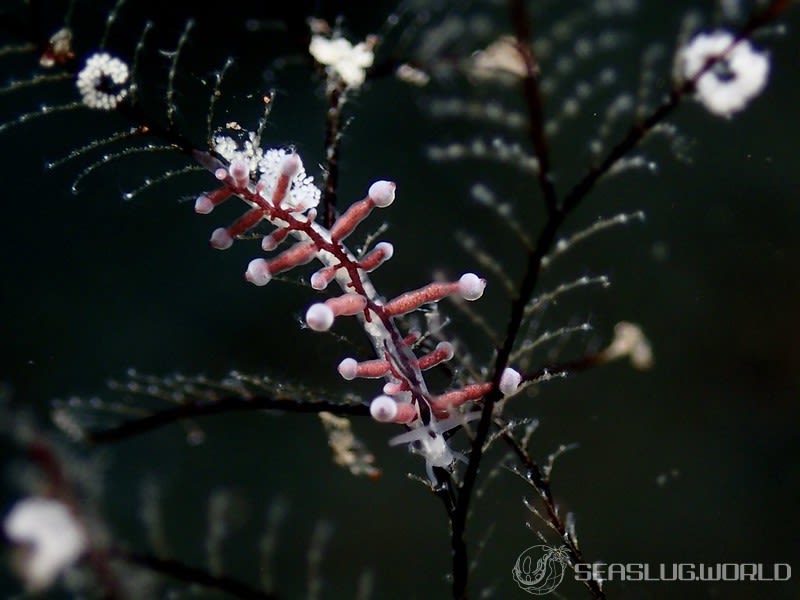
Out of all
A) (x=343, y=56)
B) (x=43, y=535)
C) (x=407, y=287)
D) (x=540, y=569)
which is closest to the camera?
(x=43, y=535)

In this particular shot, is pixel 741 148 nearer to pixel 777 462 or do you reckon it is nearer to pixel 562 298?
pixel 562 298

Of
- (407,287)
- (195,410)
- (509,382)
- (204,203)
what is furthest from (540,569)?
(204,203)

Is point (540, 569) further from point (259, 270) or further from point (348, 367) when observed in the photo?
point (259, 270)

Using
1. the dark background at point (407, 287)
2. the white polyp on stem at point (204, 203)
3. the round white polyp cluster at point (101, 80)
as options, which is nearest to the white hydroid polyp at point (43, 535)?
the white polyp on stem at point (204, 203)

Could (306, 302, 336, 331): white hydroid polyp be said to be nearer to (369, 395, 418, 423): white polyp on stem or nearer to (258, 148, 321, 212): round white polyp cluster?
(369, 395, 418, 423): white polyp on stem

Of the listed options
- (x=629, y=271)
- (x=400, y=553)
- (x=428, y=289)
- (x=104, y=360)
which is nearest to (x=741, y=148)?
(x=629, y=271)

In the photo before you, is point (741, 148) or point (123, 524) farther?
point (123, 524)
